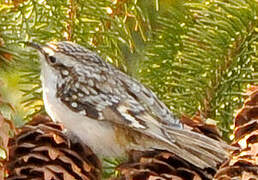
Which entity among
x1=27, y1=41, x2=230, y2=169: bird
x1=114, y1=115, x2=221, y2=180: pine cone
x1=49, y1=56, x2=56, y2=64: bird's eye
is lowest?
x1=114, y1=115, x2=221, y2=180: pine cone

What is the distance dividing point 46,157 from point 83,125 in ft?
1.08

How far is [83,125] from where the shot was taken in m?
1.95

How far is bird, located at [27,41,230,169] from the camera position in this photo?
1.82 meters

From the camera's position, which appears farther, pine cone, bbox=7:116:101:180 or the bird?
the bird

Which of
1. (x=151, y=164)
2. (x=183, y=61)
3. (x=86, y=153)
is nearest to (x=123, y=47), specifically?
(x=183, y=61)

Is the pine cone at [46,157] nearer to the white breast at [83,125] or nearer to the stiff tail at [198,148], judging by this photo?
the white breast at [83,125]

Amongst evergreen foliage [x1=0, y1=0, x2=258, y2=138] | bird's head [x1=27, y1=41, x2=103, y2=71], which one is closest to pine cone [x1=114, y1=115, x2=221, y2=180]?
evergreen foliage [x1=0, y1=0, x2=258, y2=138]

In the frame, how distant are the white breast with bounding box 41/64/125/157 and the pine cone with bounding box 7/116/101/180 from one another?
12 centimetres

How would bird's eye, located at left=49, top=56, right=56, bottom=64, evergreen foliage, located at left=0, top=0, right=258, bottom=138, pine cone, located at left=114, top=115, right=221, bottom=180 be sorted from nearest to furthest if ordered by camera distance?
pine cone, located at left=114, top=115, right=221, bottom=180 → evergreen foliage, located at left=0, top=0, right=258, bottom=138 → bird's eye, located at left=49, top=56, right=56, bottom=64

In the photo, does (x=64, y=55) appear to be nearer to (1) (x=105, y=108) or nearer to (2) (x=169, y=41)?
(1) (x=105, y=108)

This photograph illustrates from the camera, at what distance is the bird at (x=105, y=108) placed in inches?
71.5

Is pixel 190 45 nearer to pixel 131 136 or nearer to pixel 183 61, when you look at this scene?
pixel 183 61

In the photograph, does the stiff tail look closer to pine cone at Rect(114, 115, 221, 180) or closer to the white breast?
pine cone at Rect(114, 115, 221, 180)

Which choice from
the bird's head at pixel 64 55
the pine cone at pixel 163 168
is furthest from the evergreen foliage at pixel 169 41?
the pine cone at pixel 163 168
